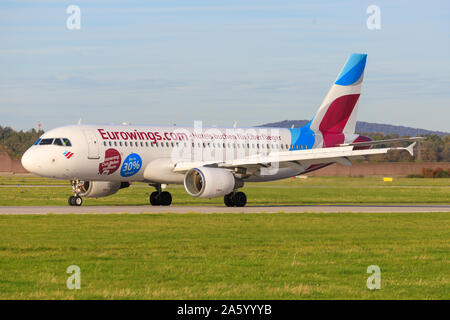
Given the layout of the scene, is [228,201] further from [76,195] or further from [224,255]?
[224,255]

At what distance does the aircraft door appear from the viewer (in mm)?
38938

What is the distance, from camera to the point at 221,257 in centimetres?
1956

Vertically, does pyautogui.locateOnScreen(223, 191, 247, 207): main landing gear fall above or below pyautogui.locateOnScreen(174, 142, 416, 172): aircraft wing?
below

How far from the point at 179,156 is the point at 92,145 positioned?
16.9 feet

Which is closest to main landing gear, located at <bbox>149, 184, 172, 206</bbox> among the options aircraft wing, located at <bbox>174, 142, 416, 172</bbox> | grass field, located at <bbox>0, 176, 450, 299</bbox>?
aircraft wing, located at <bbox>174, 142, 416, 172</bbox>

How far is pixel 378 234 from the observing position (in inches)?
1027

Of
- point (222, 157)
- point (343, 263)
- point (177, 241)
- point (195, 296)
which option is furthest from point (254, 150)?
point (195, 296)

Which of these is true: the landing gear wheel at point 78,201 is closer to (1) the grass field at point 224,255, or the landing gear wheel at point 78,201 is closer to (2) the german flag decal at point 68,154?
(2) the german flag decal at point 68,154

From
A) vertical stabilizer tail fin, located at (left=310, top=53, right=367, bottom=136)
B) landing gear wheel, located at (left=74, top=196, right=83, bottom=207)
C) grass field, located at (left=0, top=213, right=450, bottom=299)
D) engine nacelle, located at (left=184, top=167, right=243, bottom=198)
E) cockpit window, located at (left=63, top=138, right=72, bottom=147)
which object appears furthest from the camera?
vertical stabilizer tail fin, located at (left=310, top=53, right=367, bottom=136)

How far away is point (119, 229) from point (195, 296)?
12878 millimetres

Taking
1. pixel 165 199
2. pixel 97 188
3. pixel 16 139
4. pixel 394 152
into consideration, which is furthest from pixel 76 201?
pixel 16 139

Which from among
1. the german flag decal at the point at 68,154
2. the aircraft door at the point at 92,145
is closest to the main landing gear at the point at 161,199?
the aircraft door at the point at 92,145

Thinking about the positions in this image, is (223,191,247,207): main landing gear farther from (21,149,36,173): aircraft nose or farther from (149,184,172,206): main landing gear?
(21,149,36,173): aircraft nose

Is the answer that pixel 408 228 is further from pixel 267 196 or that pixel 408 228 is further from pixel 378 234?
pixel 267 196
